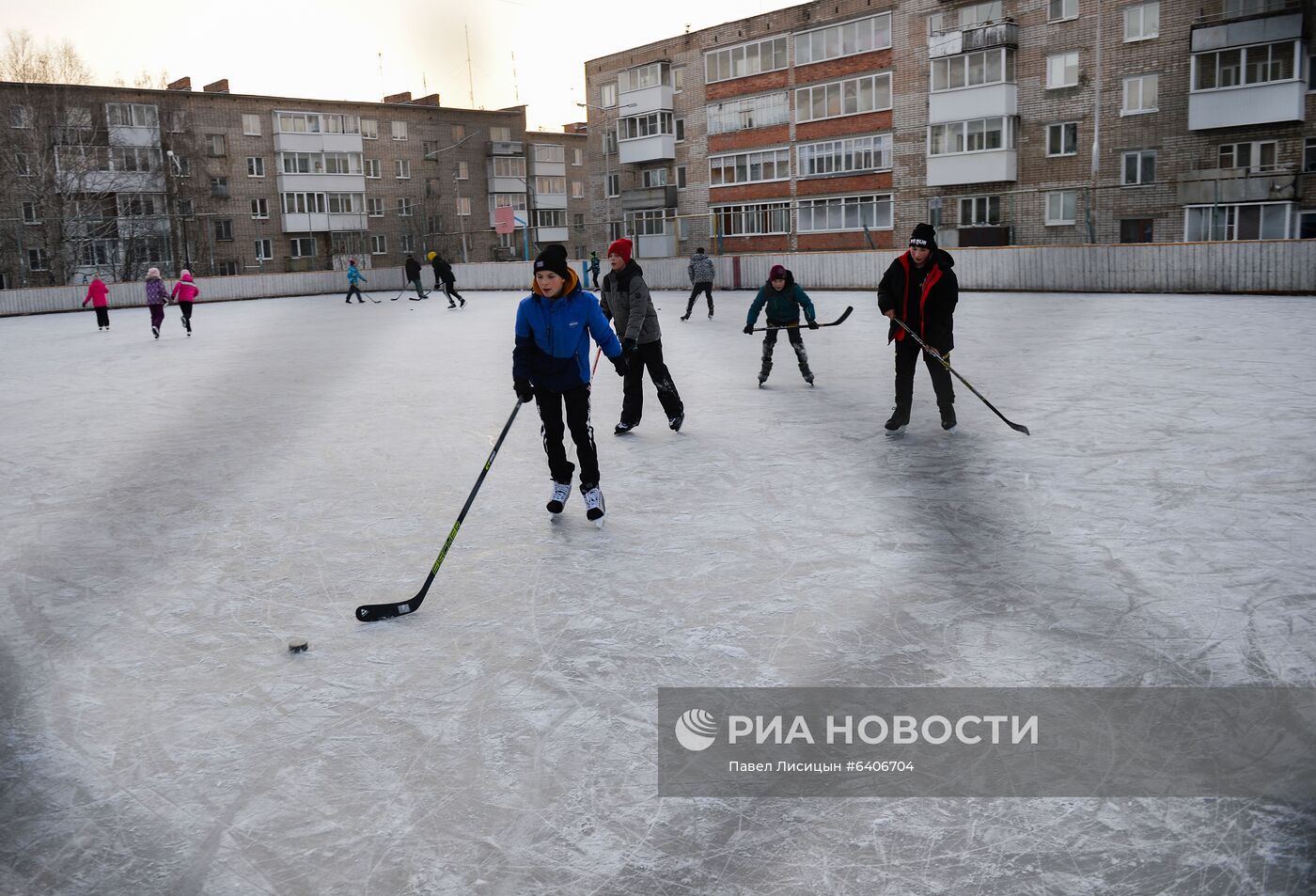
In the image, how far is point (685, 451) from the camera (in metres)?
8.62

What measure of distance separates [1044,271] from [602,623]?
24.1 meters

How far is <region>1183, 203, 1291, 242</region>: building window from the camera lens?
3172 centimetres

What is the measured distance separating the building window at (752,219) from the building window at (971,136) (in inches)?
306

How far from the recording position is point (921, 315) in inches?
352

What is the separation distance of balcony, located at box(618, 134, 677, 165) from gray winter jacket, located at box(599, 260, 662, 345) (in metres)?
43.5

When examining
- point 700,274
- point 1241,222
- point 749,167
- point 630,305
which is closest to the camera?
point 630,305

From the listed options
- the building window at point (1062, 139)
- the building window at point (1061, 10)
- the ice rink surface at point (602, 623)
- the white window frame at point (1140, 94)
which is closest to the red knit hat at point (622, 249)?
the ice rink surface at point (602, 623)

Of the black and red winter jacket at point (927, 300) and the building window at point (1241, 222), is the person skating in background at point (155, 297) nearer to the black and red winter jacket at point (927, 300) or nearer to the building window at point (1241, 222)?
the black and red winter jacket at point (927, 300)

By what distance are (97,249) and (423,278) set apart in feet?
62.5

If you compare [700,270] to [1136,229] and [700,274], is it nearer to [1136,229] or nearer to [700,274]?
[700,274]

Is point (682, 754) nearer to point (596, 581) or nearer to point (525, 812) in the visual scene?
point (525, 812)

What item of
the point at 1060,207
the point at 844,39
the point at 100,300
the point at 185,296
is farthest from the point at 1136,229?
the point at 100,300

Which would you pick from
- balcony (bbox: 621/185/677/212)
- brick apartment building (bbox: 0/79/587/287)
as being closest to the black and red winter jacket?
brick apartment building (bbox: 0/79/587/287)

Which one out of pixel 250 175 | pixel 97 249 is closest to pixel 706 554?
pixel 97 249
